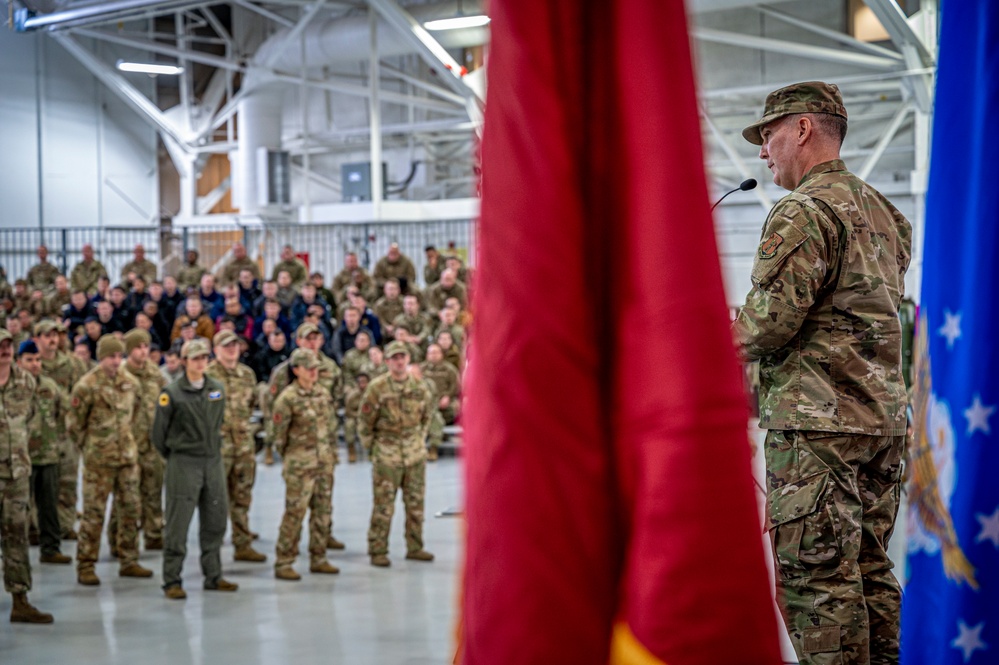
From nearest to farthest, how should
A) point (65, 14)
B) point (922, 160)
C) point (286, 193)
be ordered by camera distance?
point (922, 160) → point (65, 14) → point (286, 193)

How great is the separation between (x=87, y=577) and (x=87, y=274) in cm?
1031

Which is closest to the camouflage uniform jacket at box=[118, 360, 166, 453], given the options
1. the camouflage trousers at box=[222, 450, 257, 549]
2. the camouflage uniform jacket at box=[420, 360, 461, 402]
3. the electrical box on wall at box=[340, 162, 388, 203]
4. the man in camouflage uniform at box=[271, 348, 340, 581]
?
the camouflage trousers at box=[222, 450, 257, 549]

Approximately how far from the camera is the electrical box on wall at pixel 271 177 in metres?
19.1

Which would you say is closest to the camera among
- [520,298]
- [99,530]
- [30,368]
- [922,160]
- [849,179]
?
[520,298]

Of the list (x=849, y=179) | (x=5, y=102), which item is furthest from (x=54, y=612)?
(x=5, y=102)

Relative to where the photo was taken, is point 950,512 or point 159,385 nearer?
point 950,512

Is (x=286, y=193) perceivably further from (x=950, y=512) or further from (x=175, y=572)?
(x=950, y=512)

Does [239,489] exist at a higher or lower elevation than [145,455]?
lower

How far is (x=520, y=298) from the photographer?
2.43ft

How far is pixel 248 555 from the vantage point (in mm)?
7926

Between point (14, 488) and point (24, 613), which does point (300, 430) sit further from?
point (24, 613)

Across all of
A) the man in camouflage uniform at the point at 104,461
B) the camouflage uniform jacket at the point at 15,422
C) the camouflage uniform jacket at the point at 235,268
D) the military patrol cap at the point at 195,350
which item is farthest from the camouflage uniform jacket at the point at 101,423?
the camouflage uniform jacket at the point at 235,268

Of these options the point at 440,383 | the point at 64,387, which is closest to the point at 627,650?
the point at 64,387

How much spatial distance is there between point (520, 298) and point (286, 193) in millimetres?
19456
